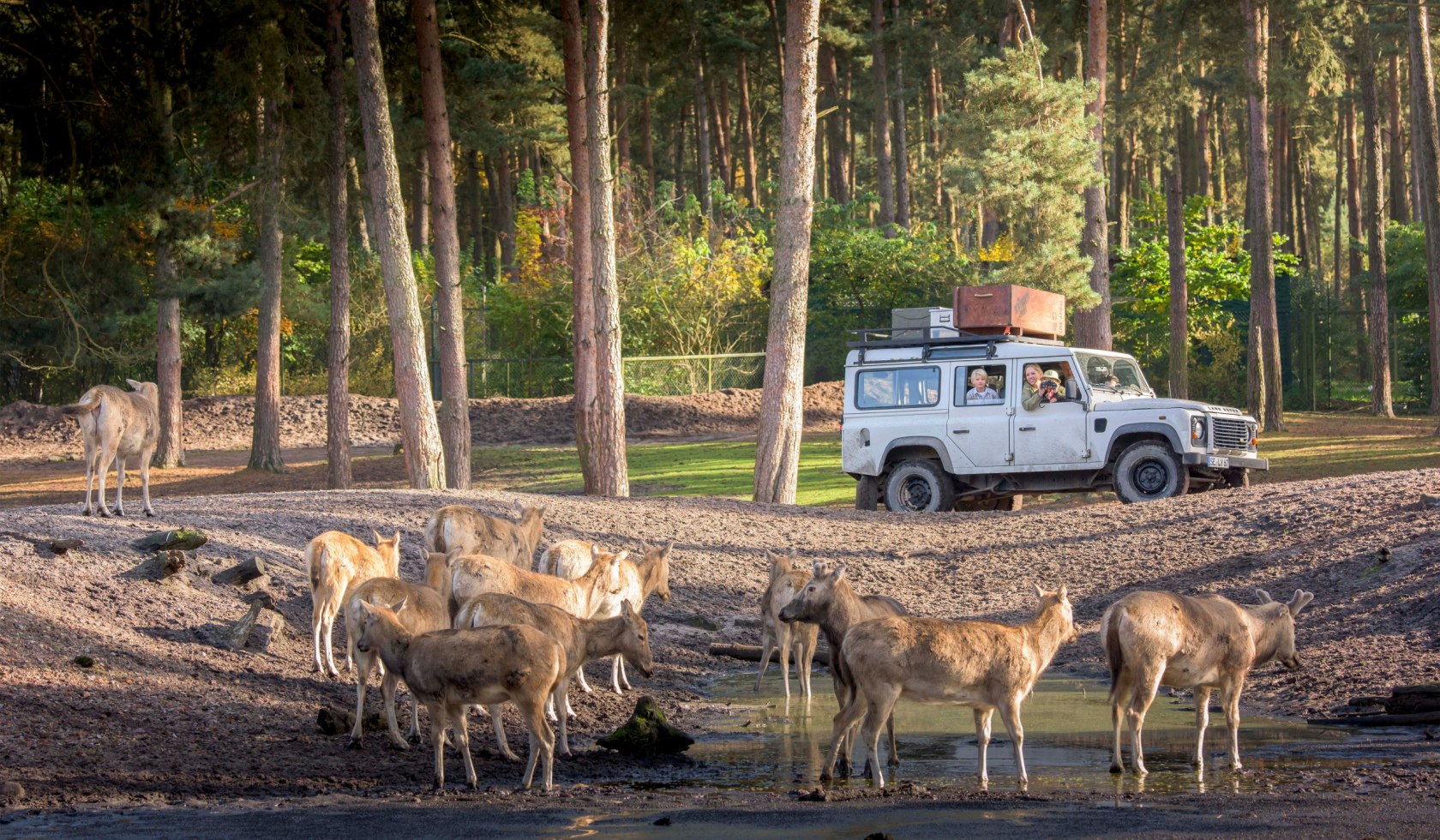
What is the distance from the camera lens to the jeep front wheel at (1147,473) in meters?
21.7

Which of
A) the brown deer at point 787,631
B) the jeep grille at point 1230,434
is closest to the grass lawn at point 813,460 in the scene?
the jeep grille at point 1230,434

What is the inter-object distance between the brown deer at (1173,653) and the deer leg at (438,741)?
4.18 meters

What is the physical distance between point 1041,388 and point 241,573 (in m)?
13.1

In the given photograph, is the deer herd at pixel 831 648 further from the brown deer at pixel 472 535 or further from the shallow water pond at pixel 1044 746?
the brown deer at pixel 472 535

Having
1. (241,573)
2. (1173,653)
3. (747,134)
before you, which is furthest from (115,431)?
(747,134)

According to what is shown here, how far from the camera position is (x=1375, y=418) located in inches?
1549

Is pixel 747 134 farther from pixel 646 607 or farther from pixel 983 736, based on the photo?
pixel 983 736

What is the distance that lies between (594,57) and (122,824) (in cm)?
1794

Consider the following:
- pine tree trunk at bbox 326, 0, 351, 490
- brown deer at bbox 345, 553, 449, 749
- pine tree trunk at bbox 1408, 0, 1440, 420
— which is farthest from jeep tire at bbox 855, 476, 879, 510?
pine tree trunk at bbox 1408, 0, 1440, 420

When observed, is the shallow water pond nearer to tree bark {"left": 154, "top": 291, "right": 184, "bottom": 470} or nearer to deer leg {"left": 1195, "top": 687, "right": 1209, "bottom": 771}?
deer leg {"left": 1195, "top": 687, "right": 1209, "bottom": 771}

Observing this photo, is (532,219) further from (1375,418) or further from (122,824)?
(122,824)

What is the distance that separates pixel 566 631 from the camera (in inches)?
407

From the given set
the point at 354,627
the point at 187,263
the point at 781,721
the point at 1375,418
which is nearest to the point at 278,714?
the point at 354,627

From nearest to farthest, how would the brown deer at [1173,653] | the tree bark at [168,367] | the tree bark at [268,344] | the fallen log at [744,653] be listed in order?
the brown deer at [1173,653] < the fallen log at [744,653] < the tree bark at [268,344] < the tree bark at [168,367]
